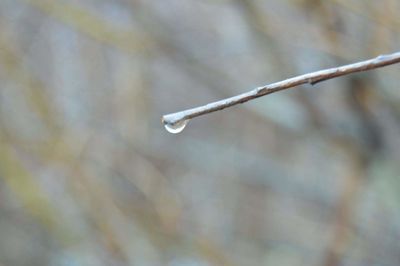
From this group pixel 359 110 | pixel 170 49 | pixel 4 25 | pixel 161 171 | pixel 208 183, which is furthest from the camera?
pixel 208 183

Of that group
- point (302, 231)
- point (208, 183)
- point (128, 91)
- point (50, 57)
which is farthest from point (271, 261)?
point (50, 57)

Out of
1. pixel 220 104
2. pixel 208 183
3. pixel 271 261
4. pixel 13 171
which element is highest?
pixel 208 183

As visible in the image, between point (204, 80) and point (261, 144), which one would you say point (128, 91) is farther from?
point (261, 144)

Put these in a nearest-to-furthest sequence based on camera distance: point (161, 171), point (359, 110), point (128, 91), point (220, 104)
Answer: point (220, 104) < point (359, 110) < point (128, 91) < point (161, 171)

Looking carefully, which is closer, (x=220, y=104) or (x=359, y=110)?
(x=220, y=104)

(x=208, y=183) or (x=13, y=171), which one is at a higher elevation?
(x=208, y=183)

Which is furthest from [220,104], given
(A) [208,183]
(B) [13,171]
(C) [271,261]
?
(A) [208,183]

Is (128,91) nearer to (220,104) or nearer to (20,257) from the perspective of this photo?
(20,257)
